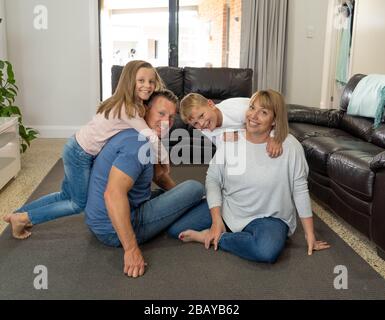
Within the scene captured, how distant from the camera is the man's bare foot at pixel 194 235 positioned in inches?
88.6

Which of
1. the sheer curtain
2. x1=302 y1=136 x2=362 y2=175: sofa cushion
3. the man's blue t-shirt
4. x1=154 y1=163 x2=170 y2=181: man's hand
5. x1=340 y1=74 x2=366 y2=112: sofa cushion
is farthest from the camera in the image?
the sheer curtain

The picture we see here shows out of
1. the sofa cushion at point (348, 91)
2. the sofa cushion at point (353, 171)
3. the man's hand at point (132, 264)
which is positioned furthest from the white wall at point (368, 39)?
the man's hand at point (132, 264)

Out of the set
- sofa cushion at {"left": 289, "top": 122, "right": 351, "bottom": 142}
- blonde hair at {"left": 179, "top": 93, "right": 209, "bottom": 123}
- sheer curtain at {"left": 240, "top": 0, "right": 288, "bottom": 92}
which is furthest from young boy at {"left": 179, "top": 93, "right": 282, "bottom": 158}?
sheer curtain at {"left": 240, "top": 0, "right": 288, "bottom": 92}

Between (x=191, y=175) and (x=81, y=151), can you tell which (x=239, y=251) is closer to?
(x=81, y=151)

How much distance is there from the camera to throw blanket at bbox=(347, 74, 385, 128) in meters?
3.29

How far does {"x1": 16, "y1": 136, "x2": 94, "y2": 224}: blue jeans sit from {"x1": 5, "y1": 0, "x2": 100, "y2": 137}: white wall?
324cm

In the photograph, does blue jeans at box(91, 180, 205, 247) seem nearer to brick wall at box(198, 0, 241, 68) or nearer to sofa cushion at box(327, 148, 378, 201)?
sofa cushion at box(327, 148, 378, 201)

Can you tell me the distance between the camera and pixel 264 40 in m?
5.29

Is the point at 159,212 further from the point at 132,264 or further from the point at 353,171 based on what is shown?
the point at 353,171

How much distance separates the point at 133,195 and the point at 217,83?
279 centimetres

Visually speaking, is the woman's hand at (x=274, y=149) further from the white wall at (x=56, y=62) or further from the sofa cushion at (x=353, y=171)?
the white wall at (x=56, y=62)

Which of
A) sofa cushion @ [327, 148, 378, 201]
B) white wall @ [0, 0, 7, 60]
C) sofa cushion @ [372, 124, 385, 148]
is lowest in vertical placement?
sofa cushion @ [327, 148, 378, 201]

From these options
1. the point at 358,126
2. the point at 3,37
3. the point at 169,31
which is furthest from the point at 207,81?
the point at 3,37
